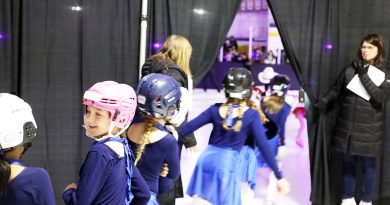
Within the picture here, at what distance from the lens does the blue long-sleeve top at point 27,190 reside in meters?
1.66

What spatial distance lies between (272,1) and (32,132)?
116 inches

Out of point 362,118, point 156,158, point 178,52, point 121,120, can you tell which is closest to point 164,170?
point 156,158

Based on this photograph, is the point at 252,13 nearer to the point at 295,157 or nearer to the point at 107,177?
the point at 295,157

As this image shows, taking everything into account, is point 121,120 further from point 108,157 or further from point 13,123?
point 13,123

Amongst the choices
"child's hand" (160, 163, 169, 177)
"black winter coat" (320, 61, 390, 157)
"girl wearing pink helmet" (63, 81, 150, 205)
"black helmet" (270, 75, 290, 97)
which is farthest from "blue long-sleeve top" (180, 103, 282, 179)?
"black helmet" (270, 75, 290, 97)

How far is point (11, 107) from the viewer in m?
1.69

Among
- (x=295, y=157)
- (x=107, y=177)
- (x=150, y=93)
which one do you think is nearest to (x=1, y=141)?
(x=107, y=177)

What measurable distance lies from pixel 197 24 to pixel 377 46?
4.96ft

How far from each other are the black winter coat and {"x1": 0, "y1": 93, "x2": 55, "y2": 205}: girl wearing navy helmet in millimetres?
2967

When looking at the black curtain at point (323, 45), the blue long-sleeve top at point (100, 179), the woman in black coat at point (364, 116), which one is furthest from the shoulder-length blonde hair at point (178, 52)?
the blue long-sleeve top at point (100, 179)

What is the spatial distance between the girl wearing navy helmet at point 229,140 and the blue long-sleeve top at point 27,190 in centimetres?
146

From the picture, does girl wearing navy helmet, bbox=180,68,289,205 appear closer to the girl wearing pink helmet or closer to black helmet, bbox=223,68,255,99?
black helmet, bbox=223,68,255,99

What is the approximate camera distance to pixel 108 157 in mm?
1722

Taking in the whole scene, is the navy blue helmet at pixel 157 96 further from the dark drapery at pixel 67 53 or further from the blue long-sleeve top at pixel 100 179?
the dark drapery at pixel 67 53
